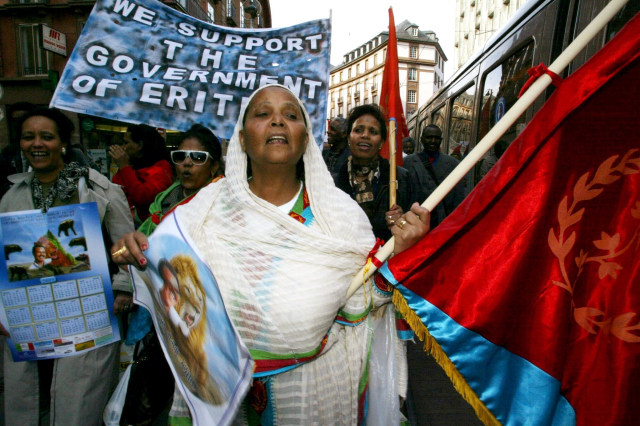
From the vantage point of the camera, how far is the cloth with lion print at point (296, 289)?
4.52 feet

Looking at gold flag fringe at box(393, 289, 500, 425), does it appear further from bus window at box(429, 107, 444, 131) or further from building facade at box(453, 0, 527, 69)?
building facade at box(453, 0, 527, 69)

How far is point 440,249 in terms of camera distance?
53.7 inches

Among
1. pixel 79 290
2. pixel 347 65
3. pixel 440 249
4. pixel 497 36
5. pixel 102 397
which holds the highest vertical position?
pixel 347 65

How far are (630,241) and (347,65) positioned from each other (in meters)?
70.3

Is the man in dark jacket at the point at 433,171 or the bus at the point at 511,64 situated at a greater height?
the bus at the point at 511,64

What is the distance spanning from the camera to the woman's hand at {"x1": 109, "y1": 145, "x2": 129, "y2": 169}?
3.31m

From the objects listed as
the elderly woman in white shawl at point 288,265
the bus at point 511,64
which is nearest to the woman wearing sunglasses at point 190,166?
the elderly woman in white shawl at point 288,265

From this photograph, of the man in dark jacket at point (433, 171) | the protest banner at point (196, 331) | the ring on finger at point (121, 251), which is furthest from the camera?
the man in dark jacket at point (433, 171)

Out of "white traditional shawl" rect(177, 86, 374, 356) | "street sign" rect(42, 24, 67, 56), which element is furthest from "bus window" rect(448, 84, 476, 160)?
"street sign" rect(42, 24, 67, 56)

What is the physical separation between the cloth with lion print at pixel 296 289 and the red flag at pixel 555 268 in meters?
0.26

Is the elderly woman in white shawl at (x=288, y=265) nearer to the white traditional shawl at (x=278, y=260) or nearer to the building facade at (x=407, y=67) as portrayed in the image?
the white traditional shawl at (x=278, y=260)

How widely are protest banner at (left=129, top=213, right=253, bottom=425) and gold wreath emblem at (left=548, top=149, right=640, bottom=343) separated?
1.02 m

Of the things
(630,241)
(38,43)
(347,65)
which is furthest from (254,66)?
(347,65)

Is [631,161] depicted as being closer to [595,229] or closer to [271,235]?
[595,229]
